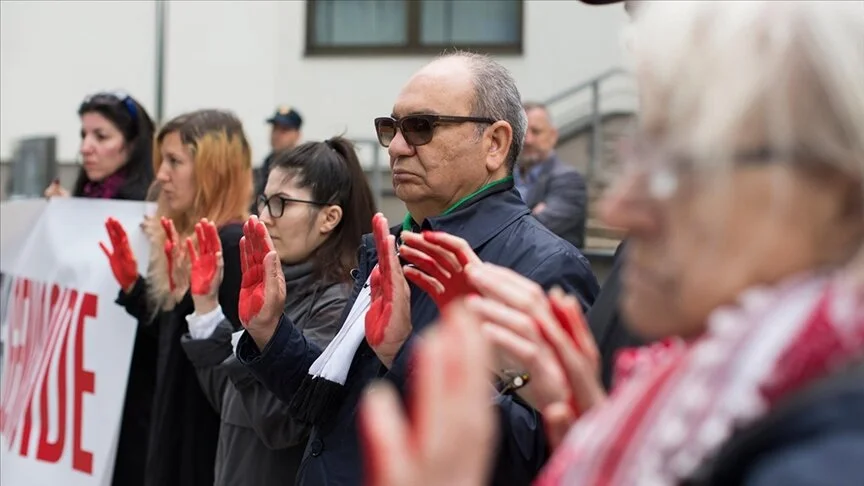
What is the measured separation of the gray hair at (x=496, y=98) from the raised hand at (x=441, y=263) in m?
0.83

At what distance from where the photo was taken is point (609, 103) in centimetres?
1063

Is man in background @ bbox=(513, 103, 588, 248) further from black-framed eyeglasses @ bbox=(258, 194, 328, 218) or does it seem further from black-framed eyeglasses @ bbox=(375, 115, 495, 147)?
black-framed eyeglasses @ bbox=(375, 115, 495, 147)

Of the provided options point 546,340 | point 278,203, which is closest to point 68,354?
point 278,203

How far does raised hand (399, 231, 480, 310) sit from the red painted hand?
1.61 m

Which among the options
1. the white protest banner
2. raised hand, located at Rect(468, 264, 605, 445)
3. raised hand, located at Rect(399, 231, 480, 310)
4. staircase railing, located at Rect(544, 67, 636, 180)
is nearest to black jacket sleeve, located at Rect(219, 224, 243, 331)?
the white protest banner

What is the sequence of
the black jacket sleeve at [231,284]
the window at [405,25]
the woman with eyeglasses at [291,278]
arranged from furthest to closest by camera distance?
1. the window at [405,25]
2. the black jacket sleeve at [231,284]
3. the woman with eyeglasses at [291,278]

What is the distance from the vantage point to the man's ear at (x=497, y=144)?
9.91 ft

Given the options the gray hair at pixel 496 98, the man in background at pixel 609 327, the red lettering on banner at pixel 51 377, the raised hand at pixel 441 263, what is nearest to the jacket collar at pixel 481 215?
the gray hair at pixel 496 98

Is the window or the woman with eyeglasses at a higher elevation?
the window

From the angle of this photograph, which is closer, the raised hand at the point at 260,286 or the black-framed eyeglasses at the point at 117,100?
the raised hand at the point at 260,286

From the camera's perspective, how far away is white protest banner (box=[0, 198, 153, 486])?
4.47 metres

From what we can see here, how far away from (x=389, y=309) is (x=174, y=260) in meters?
1.67

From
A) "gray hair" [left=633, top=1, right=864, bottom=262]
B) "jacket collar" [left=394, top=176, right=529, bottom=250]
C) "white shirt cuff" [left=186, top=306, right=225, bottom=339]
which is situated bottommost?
"white shirt cuff" [left=186, top=306, right=225, bottom=339]

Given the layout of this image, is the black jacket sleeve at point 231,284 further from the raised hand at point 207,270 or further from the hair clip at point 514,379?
the hair clip at point 514,379
